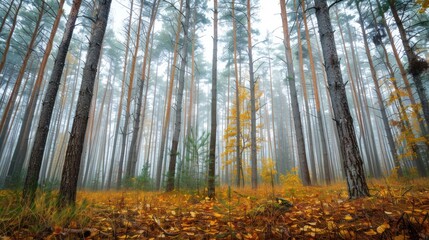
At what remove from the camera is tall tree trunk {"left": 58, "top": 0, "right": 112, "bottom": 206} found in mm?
3074

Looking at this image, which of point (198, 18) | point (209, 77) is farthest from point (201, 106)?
point (198, 18)

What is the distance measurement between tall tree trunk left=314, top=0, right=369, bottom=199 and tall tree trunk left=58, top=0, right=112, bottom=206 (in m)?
4.59

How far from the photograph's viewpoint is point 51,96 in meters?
4.03

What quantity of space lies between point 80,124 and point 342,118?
15.8 ft

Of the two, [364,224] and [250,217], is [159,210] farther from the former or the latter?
[364,224]

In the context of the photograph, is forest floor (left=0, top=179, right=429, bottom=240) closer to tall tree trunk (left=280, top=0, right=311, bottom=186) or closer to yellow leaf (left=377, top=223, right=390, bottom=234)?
yellow leaf (left=377, top=223, right=390, bottom=234)

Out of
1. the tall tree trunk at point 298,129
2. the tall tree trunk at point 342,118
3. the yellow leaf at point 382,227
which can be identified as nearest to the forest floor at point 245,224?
the yellow leaf at point 382,227

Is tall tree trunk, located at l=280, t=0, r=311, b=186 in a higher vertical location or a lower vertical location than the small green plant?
higher

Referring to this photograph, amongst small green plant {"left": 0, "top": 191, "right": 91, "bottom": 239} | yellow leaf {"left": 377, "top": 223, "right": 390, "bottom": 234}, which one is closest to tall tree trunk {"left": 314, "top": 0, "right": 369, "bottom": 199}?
yellow leaf {"left": 377, "top": 223, "right": 390, "bottom": 234}

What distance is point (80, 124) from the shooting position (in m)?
3.32

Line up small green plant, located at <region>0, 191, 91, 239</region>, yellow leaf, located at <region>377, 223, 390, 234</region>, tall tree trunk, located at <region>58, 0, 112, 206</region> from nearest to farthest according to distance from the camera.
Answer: yellow leaf, located at <region>377, 223, 390, 234</region> < small green plant, located at <region>0, 191, 91, 239</region> < tall tree trunk, located at <region>58, 0, 112, 206</region>

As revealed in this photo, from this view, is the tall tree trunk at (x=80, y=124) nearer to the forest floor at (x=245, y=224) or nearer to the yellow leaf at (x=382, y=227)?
the forest floor at (x=245, y=224)

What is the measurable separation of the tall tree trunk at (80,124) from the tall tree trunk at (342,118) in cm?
459

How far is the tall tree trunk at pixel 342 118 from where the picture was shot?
11.0 feet
